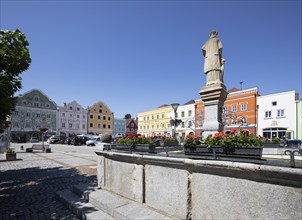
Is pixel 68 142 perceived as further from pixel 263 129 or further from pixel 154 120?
pixel 263 129

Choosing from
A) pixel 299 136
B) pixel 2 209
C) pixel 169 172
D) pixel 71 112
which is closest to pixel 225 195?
pixel 169 172

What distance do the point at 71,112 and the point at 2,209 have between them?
58.7 metres

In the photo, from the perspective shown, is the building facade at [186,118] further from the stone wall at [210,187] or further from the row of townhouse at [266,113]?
the stone wall at [210,187]

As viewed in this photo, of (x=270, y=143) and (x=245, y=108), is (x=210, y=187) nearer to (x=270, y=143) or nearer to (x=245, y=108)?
(x=270, y=143)

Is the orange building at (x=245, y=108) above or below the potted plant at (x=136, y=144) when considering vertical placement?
above

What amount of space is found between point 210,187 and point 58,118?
61417 millimetres

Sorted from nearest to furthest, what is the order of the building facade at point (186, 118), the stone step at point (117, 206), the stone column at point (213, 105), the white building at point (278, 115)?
the stone step at point (117, 206), the stone column at point (213, 105), the white building at point (278, 115), the building facade at point (186, 118)

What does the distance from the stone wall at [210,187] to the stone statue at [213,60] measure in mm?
4876

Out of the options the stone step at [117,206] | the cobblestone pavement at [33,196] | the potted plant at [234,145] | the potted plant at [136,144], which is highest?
the potted plant at [234,145]

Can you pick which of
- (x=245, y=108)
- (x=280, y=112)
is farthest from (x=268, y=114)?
(x=245, y=108)

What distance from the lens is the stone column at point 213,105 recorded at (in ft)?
22.3

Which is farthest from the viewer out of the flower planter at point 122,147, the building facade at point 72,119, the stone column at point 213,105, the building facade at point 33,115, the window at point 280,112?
the building facade at point 72,119

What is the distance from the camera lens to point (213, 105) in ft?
23.3

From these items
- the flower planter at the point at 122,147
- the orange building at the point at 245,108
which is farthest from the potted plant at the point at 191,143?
the orange building at the point at 245,108
